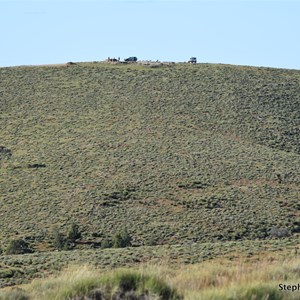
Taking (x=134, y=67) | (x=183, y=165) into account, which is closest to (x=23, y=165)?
(x=183, y=165)

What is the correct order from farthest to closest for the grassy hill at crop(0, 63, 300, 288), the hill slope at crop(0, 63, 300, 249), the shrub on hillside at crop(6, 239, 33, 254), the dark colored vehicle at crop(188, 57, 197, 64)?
the dark colored vehicle at crop(188, 57, 197, 64) → the hill slope at crop(0, 63, 300, 249) → the grassy hill at crop(0, 63, 300, 288) → the shrub on hillside at crop(6, 239, 33, 254)

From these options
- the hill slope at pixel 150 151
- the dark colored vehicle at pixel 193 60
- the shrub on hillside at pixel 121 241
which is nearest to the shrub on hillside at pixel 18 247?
the hill slope at pixel 150 151

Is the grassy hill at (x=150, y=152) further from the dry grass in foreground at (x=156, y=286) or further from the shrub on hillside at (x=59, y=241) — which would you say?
the dry grass in foreground at (x=156, y=286)

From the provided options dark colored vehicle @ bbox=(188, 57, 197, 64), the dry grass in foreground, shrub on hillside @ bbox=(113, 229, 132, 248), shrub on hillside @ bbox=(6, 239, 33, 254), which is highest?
dark colored vehicle @ bbox=(188, 57, 197, 64)

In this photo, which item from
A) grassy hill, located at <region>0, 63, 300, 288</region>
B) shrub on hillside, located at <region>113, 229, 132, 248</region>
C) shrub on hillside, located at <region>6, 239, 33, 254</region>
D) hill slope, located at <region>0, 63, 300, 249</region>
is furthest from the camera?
hill slope, located at <region>0, 63, 300, 249</region>

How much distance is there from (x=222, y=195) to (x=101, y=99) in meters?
31.3

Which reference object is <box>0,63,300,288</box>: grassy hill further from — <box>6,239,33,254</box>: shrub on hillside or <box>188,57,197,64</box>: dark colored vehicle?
<box>188,57,197,64</box>: dark colored vehicle

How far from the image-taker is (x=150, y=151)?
61.2m

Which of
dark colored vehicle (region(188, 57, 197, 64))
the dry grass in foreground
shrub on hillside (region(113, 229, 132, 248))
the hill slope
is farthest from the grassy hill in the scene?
the dry grass in foreground

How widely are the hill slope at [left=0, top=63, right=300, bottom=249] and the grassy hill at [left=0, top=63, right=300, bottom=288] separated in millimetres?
88

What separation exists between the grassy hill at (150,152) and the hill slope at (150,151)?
0.09 m

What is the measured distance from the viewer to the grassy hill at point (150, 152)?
44250mm

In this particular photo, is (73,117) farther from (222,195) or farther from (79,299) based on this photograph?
(79,299)

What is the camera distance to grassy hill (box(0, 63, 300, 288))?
1742 inches
